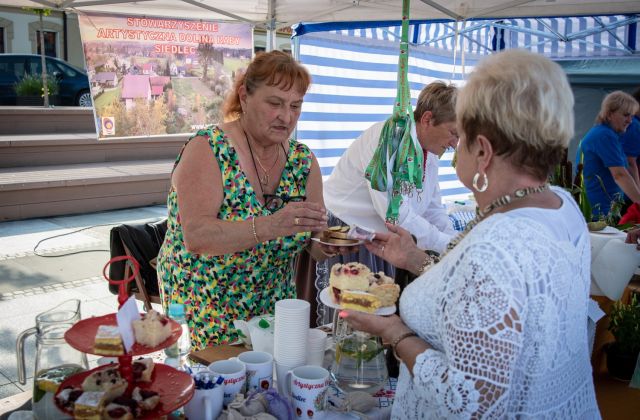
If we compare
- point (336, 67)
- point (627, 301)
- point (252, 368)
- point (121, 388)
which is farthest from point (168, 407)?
point (336, 67)

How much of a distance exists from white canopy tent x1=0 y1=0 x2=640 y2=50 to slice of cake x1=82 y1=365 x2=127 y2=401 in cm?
378

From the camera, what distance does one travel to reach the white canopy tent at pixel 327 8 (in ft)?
15.0

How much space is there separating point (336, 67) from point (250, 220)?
4097 mm

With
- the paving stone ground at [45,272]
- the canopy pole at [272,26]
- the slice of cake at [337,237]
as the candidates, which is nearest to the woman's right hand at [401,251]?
the slice of cake at [337,237]

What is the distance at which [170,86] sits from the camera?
17.4 feet

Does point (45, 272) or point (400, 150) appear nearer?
point (400, 150)

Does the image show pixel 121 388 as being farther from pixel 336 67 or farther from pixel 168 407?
pixel 336 67

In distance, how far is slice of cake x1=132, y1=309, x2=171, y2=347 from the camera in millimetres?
1266

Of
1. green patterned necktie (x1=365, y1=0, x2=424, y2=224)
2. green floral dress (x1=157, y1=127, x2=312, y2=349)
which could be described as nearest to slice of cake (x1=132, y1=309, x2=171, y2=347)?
green floral dress (x1=157, y1=127, x2=312, y2=349)

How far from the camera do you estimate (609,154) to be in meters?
5.60

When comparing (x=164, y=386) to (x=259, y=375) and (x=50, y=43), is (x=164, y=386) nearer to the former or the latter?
(x=259, y=375)

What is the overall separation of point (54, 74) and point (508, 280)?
14.6 meters

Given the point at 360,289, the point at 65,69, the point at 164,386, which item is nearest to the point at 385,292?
the point at 360,289

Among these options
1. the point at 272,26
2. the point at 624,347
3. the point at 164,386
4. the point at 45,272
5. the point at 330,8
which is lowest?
the point at 45,272
